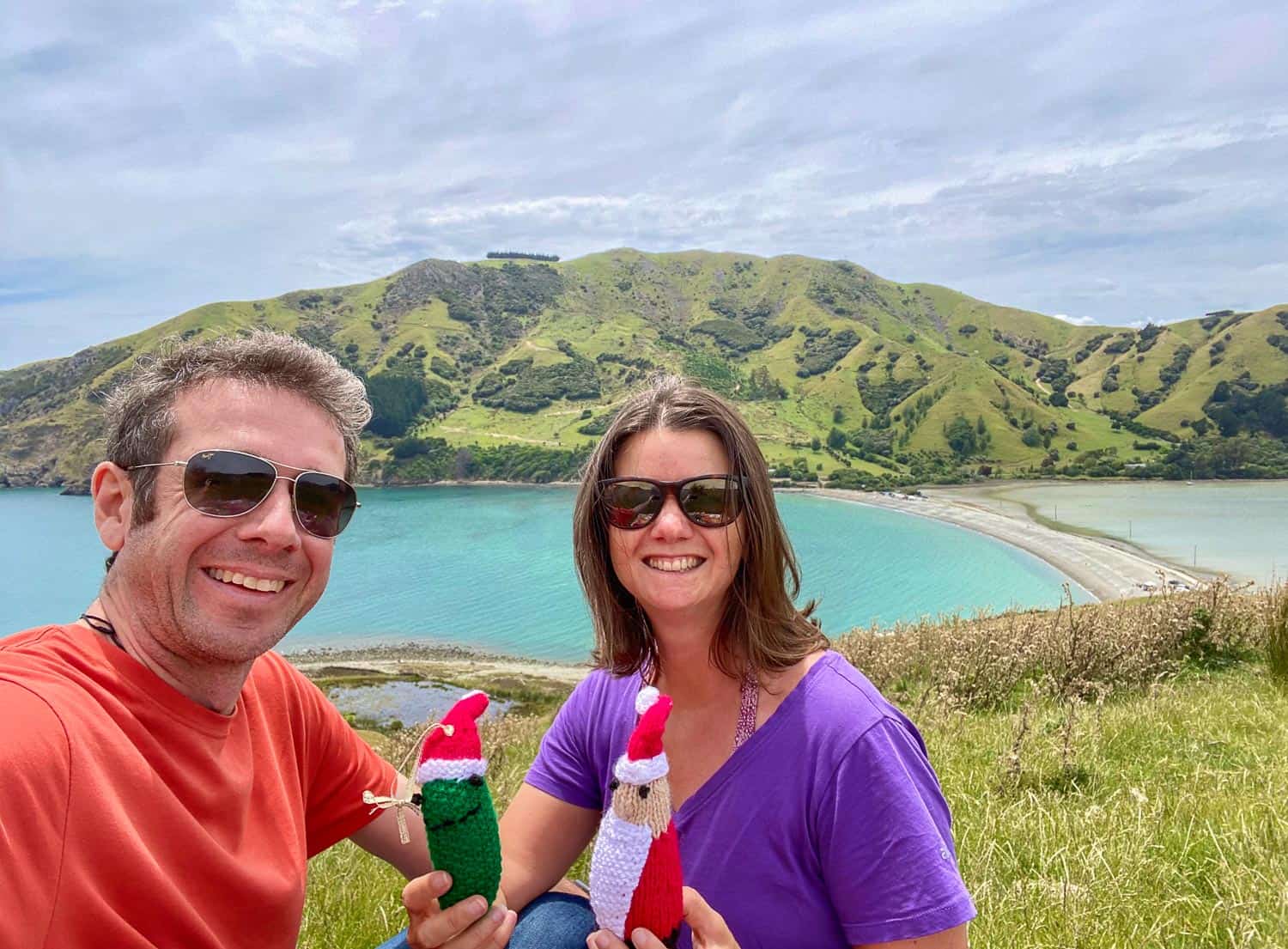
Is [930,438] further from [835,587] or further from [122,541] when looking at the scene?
[122,541]

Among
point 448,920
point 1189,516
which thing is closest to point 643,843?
point 448,920

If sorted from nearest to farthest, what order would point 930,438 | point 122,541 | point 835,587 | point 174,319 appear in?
point 122,541
point 835,587
point 930,438
point 174,319

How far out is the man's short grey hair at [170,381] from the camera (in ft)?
5.82

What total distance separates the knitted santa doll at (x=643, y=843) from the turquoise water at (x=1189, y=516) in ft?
141

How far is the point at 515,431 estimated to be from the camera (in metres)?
124

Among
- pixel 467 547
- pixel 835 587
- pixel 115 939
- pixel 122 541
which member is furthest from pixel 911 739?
pixel 467 547

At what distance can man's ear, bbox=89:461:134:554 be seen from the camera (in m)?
1.77

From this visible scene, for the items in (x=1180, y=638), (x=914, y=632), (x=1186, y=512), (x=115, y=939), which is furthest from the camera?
(x=1186, y=512)

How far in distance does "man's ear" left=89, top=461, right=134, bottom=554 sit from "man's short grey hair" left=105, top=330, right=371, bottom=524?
23mm

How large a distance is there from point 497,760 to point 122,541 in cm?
475

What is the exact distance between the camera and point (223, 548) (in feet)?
5.74

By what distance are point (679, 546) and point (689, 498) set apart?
134mm

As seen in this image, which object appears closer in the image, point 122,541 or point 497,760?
point 122,541

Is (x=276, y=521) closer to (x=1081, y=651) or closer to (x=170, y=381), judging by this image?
(x=170, y=381)
